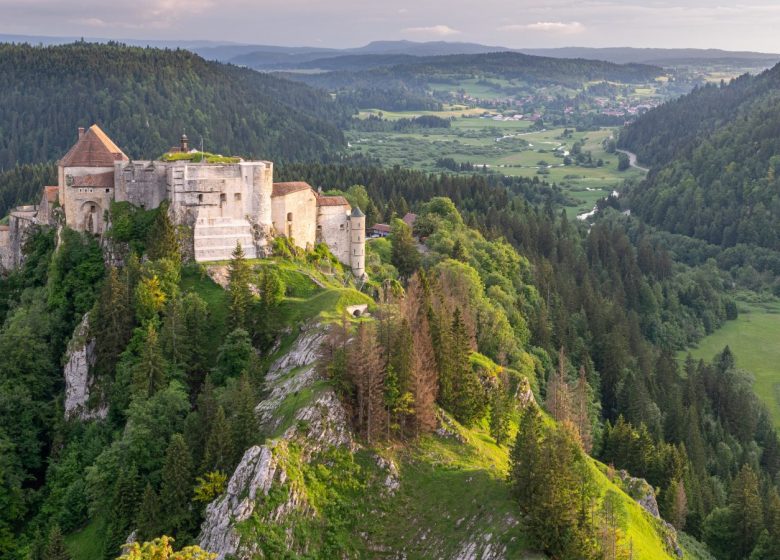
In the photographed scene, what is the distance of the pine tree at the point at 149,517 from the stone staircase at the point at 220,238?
88.4 feet

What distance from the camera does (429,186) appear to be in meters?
158

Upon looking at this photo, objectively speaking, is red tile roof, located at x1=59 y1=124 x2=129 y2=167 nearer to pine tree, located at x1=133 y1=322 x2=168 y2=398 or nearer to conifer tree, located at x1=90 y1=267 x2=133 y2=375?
conifer tree, located at x1=90 y1=267 x2=133 y2=375

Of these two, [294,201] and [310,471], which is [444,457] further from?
[294,201]

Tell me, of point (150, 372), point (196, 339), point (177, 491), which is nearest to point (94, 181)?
point (196, 339)

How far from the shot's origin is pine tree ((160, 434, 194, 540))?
1989 inches

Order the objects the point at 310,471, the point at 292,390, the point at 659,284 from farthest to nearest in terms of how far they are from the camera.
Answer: the point at 659,284 < the point at 292,390 < the point at 310,471

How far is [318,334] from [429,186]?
98070mm

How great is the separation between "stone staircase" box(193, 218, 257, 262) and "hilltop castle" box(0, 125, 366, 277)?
0.09 meters

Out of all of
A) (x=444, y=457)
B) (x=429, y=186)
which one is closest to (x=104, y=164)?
(x=444, y=457)

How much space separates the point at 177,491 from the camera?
51344 mm

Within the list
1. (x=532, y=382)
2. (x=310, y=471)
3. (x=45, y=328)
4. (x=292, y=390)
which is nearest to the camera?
(x=310, y=471)

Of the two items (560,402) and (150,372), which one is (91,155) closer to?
(150,372)

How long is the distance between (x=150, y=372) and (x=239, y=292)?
919 centimetres

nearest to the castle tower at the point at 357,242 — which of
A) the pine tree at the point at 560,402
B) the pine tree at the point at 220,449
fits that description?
the pine tree at the point at 560,402
